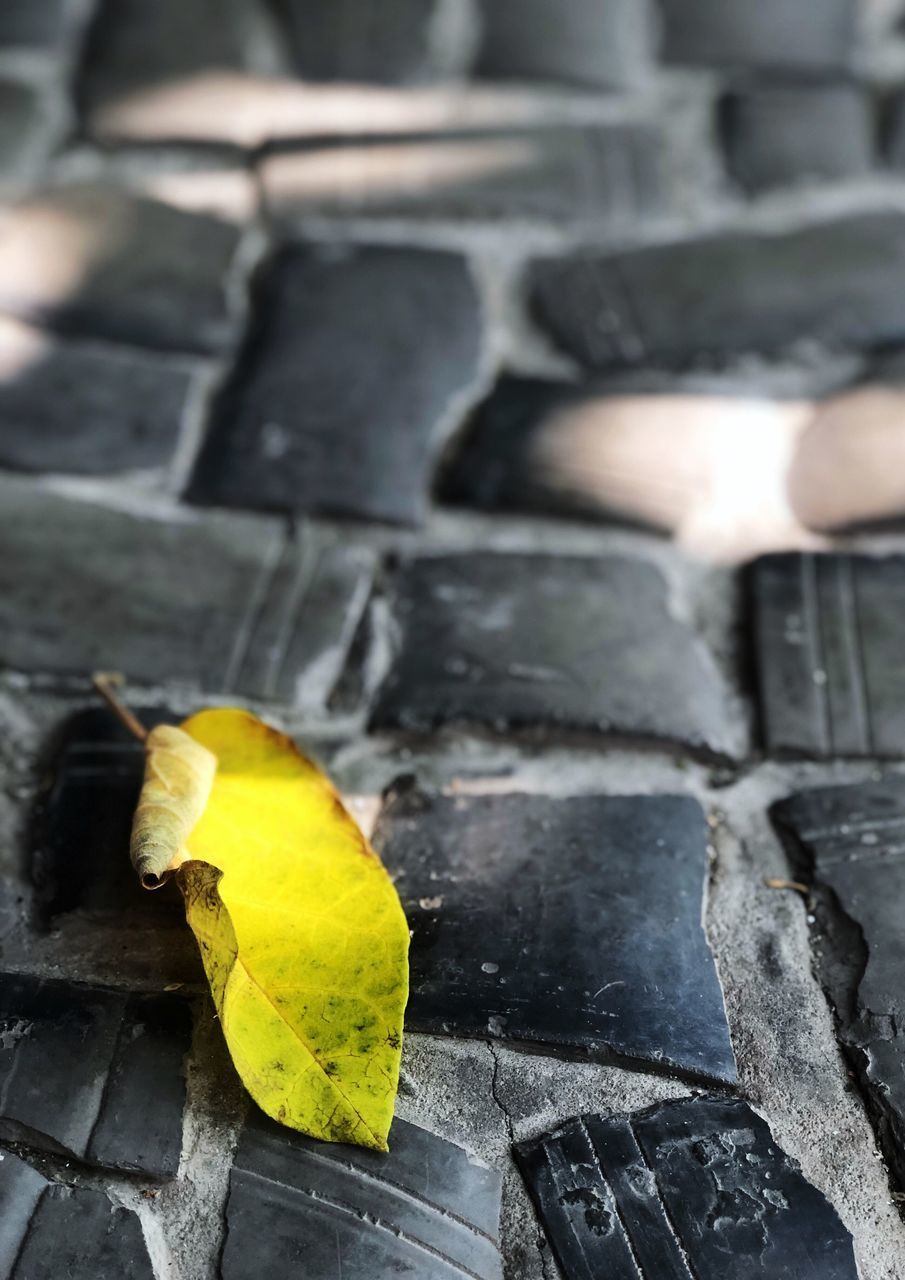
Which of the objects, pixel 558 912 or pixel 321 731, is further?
pixel 321 731

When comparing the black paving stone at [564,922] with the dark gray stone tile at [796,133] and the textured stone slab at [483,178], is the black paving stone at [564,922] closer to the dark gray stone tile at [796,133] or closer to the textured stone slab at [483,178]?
the textured stone slab at [483,178]

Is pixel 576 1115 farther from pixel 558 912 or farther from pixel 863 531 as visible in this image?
pixel 863 531

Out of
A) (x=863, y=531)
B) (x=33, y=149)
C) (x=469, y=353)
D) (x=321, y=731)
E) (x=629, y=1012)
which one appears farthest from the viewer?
(x=33, y=149)

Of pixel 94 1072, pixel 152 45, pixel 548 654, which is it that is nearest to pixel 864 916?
pixel 548 654

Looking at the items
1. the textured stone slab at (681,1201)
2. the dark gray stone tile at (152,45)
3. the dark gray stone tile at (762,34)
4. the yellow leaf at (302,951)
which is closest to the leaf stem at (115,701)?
the yellow leaf at (302,951)

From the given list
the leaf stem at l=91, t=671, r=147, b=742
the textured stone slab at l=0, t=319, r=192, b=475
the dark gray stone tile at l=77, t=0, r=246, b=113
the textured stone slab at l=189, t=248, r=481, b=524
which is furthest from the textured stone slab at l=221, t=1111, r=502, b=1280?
the dark gray stone tile at l=77, t=0, r=246, b=113

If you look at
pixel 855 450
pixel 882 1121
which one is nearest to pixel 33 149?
pixel 855 450

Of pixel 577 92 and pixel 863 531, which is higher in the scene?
pixel 577 92
